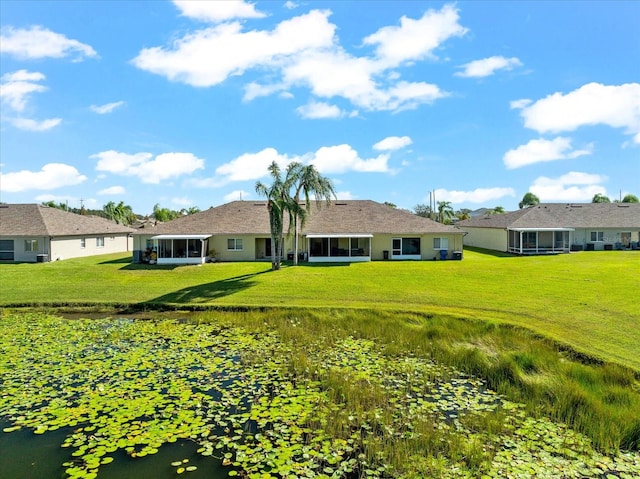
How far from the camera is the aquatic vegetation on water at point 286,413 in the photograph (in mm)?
6238

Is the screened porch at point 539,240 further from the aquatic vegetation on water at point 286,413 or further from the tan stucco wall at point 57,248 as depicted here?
the tan stucco wall at point 57,248

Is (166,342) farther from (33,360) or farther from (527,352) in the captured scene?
(527,352)

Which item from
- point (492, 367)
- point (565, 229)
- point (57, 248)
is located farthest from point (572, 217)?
point (57, 248)

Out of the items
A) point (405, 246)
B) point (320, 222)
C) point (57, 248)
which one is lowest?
point (405, 246)

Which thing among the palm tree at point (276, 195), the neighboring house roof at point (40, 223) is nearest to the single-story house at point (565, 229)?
the palm tree at point (276, 195)

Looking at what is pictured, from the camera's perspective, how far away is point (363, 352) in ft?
37.4

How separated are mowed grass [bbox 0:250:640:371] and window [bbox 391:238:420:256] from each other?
3.41 m

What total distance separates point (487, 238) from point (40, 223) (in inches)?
1615

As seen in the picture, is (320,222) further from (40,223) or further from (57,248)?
(40,223)

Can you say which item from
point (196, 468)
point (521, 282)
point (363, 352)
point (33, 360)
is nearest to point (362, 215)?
point (521, 282)

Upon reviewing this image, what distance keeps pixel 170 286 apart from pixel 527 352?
17070 millimetres

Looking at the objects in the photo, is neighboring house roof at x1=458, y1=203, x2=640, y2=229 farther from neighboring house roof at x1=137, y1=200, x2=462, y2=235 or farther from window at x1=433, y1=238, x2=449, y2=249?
neighboring house roof at x1=137, y1=200, x2=462, y2=235

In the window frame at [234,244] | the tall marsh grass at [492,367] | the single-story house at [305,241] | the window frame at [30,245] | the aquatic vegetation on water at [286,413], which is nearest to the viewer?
the aquatic vegetation on water at [286,413]

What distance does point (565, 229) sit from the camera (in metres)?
34.8
